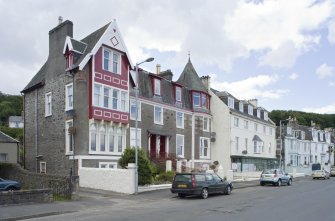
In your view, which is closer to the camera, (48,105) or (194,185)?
(194,185)

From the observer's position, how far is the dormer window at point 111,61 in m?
31.6

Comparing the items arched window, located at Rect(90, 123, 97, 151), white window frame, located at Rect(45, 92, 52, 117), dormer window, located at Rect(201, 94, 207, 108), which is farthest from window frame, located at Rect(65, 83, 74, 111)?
dormer window, located at Rect(201, 94, 207, 108)

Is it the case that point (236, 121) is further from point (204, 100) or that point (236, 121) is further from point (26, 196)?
point (26, 196)

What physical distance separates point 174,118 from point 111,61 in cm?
1205

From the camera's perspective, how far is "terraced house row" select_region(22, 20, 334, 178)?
30344 millimetres

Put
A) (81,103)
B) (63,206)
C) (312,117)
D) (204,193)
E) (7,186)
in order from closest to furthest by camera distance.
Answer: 1. (63,206)
2. (7,186)
3. (204,193)
4. (81,103)
5. (312,117)

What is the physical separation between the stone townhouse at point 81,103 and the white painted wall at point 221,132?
17.2 meters

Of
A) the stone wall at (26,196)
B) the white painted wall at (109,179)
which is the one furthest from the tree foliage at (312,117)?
the stone wall at (26,196)

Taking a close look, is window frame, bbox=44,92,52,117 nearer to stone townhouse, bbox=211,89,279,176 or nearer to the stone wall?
the stone wall

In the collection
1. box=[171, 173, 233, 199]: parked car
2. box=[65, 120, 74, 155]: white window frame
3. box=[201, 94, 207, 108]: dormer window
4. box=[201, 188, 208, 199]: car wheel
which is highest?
box=[201, 94, 207, 108]: dormer window

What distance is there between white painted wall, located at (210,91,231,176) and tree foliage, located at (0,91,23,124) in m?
78.1

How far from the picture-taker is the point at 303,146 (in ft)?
262

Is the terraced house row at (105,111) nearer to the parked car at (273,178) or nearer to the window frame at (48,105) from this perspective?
the window frame at (48,105)

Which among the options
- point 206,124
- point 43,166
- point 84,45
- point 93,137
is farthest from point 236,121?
point 43,166
